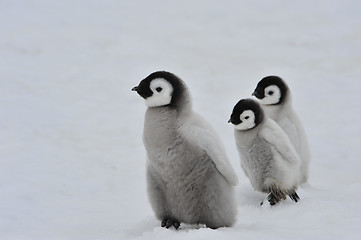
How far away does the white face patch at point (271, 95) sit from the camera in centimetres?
692

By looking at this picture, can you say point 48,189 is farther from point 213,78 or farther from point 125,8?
point 125,8

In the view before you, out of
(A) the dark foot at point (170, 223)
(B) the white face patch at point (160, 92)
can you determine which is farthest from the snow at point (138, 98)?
(B) the white face patch at point (160, 92)

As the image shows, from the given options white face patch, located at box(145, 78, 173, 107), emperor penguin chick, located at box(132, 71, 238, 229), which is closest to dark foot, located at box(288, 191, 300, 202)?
emperor penguin chick, located at box(132, 71, 238, 229)

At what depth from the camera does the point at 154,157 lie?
4.46 meters

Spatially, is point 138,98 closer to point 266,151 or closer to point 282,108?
point 282,108

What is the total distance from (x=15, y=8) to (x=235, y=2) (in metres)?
5.46

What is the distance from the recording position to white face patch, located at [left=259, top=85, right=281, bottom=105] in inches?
273

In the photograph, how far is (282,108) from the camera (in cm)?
699

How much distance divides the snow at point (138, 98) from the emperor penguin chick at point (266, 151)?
0.20m

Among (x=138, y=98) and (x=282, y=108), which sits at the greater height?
(x=138, y=98)

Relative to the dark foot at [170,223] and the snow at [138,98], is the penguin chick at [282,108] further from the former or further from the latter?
the dark foot at [170,223]

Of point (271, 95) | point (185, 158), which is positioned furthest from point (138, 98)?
point (185, 158)

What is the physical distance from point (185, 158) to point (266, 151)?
6.00 feet

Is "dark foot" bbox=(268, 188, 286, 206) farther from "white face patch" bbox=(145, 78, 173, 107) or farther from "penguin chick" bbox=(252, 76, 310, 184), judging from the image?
"white face patch" bbox=(145, 78, 173, 107)
